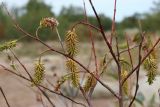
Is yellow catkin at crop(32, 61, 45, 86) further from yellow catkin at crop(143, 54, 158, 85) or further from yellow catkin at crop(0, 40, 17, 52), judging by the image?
yellow catkin at crop(143, 54, 158, 85)

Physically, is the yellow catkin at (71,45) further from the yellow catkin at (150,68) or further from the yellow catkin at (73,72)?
the yellow catkin at (150,68)

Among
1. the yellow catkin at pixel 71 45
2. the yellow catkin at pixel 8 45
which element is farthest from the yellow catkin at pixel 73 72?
the yellow catkin at pixel 8 45

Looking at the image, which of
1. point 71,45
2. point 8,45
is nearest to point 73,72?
point 71,45

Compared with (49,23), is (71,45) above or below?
below

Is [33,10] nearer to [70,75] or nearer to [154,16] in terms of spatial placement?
[154,16]

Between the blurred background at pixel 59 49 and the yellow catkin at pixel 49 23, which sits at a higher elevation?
the blurred background at pixel 59 49

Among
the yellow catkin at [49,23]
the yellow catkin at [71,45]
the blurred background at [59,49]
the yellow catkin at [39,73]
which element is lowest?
the yellow catkin at [39,73]

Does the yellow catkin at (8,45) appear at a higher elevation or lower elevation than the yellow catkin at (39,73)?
higher

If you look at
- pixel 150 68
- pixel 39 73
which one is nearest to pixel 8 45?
pixel 39 73

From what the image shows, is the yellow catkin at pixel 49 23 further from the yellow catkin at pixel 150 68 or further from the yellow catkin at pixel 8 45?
the yellow catkin at pixel 150 68

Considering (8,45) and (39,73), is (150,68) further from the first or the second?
(8,45)

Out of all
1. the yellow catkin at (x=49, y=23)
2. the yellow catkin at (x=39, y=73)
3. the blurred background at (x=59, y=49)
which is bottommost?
the yellow catkin at (x=39, y=73)
